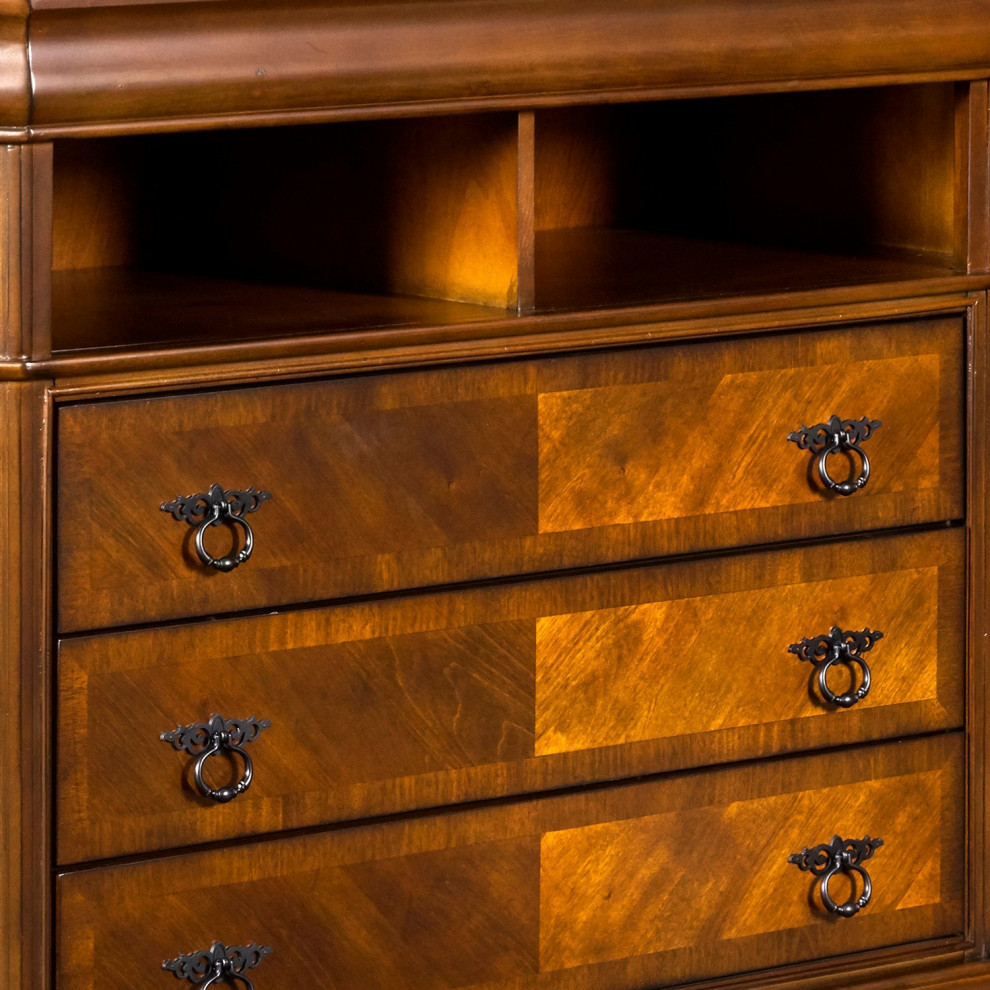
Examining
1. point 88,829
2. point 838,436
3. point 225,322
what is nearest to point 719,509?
point 838,436

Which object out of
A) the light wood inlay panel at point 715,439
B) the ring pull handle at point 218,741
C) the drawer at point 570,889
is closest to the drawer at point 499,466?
the light wood inlay panel at point 715,439

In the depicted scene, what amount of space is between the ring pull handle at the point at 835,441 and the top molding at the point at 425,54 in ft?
1.17

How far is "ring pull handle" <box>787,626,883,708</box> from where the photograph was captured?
2.35 metres

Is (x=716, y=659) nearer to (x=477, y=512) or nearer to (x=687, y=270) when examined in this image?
(x=477, y=512)

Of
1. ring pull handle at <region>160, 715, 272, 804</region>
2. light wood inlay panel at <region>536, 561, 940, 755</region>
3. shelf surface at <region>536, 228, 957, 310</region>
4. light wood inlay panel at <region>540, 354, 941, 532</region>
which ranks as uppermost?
shelf surface at <region>536, 228, 957, 310</region>

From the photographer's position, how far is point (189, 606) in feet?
6.71

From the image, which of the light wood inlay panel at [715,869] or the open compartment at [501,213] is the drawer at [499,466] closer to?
the open compartment at [501,213]

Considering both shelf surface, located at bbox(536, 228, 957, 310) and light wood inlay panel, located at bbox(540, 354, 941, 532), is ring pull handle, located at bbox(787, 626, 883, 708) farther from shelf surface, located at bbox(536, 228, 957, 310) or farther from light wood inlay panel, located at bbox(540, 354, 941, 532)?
shelf surface, located at bbox(536, 228, 957, 310)

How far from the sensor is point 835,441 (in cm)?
232

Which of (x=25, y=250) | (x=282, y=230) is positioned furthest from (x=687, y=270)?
(x=25, y=250)

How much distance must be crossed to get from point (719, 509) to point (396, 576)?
0.37 m

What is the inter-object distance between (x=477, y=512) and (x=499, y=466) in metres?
0.05

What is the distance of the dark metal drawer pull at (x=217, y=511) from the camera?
2.02 meters

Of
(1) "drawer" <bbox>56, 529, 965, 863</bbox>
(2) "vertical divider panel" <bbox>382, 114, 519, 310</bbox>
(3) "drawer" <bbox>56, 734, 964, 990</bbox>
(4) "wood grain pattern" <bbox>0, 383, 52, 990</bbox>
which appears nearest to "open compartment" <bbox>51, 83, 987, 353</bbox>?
(2) "vertical divider panel" <bbox>382, 114, 519, 310</bbox>
